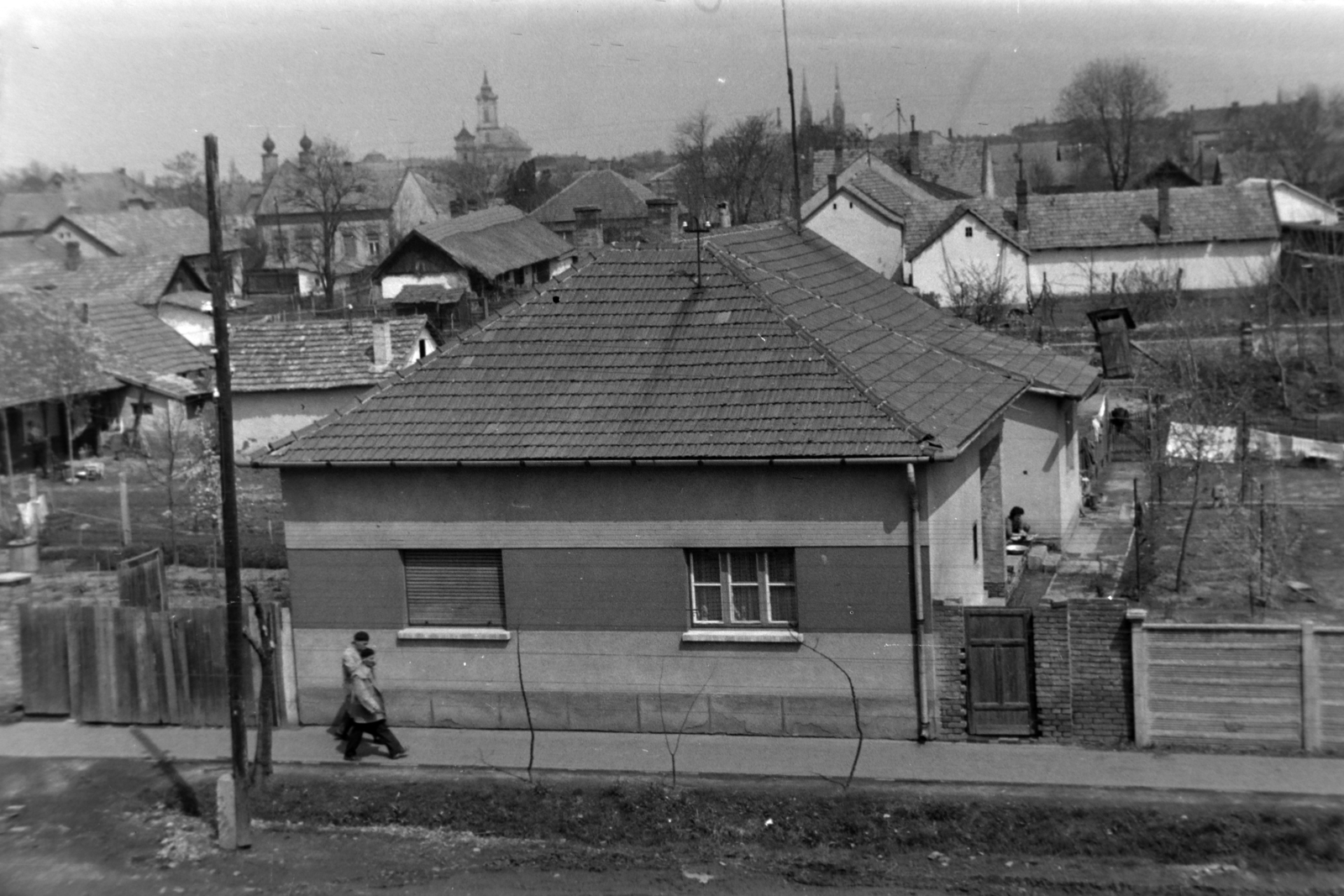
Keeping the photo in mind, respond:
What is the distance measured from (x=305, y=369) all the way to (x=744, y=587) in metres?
18.7

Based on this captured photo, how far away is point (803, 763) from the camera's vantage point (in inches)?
459

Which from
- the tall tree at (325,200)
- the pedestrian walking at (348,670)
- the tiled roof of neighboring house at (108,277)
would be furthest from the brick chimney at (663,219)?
the tiled roof of neighboring house at (108,277)

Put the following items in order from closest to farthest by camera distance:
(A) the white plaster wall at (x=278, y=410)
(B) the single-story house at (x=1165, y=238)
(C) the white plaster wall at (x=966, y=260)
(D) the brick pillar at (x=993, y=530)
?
(D) the brick pillar at (x=993, y=530), (A) the white plaster wall at (x=278, y=410), (B) the single-story house at (x=1165, y=238), (C) the white plaster wall at (x=966, y=260)

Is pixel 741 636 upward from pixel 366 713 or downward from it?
upward

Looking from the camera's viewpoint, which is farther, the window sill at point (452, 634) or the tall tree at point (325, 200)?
the tall tree at point (325, 200)

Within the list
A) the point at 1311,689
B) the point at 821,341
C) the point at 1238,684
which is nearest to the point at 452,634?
the point at 821,341

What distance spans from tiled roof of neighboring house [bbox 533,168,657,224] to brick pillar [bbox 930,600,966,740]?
1082 cm

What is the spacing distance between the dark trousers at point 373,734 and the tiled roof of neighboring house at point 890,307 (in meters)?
6.35

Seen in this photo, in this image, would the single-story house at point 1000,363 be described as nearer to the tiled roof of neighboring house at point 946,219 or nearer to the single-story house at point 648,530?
the single-story house at point 648,530

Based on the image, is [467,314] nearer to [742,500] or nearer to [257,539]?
[257,539]

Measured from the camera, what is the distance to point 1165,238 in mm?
33031

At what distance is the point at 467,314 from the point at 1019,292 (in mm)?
16757

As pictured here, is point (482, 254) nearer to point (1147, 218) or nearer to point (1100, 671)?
point (1147, 218)

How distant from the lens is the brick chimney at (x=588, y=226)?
59.8 feet
